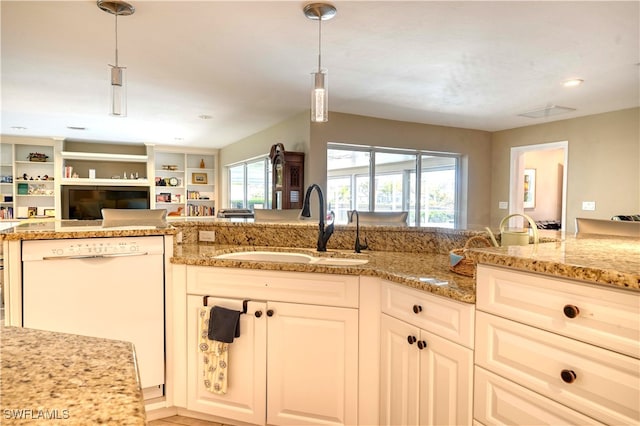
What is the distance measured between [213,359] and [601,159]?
5.45 m

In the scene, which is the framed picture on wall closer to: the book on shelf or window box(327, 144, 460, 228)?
window box(327, 144, 460, 228)

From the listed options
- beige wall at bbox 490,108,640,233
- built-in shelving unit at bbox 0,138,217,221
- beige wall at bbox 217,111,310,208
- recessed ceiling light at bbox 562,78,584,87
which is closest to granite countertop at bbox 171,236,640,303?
recessed ceiling light at bbox 562,78,584,87

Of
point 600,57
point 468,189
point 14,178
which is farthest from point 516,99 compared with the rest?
point 14,178

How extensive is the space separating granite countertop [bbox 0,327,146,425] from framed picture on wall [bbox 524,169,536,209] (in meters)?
7.52

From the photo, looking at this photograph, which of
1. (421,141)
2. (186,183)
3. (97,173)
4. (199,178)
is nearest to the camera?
(421,141)

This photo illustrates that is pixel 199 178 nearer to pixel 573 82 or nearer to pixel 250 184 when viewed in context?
pixel 250 184

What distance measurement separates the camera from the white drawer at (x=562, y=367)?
0.90 m

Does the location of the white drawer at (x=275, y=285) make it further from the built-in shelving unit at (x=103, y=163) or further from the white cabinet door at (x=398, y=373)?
the built-in shelving unit at (x=103, y=163)

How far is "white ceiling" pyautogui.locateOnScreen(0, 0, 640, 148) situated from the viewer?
2266 millimetres

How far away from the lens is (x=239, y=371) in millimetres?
1869

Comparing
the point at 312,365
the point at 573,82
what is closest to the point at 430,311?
the point at 312,365

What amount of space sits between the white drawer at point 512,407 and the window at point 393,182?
13.0ft

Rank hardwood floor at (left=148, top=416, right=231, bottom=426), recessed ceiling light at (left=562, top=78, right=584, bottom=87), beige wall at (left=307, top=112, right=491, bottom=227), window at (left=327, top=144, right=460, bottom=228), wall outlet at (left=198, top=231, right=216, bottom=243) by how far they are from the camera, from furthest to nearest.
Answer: window at (left=327, top=144, right=460, bottom=228)
beige wall at (left=307, top=112, right=491, bottom=227)
recessed ceiling light at (left=562, top=78, right=584, bottom=87)
wall outlet at (left=198, top=231, right=216, bottom=243)
hardwood floor at (left=148, top=416, right=231, bottom=426)

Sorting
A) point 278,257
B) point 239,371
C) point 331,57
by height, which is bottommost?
point 239,371
